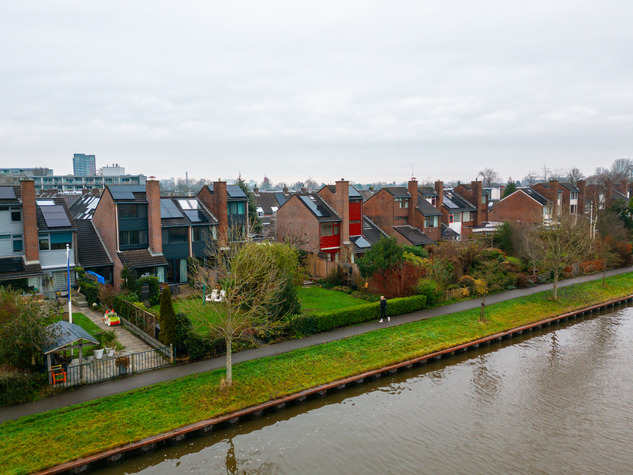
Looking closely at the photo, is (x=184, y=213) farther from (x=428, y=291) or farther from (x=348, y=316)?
(x=428, y=291)

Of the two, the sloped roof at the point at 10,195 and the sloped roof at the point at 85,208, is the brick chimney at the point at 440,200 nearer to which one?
the sloped roof at the point at 85,208

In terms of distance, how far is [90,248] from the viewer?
3709 centimetres

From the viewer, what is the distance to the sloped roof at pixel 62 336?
18.9 meters

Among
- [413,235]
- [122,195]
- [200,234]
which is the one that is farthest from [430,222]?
[122,195]

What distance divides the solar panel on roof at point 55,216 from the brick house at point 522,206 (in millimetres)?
55380

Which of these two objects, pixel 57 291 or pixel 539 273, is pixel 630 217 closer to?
pixel 539 273

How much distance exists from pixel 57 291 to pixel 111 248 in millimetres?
5168

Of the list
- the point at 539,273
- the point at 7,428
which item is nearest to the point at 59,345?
the point at 7,428

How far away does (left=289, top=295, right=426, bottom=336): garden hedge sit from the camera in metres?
26.5

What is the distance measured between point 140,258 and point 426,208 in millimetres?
33255

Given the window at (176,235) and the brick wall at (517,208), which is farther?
the brick wall at (517,208)

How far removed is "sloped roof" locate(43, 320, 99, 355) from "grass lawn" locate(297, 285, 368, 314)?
14.6m

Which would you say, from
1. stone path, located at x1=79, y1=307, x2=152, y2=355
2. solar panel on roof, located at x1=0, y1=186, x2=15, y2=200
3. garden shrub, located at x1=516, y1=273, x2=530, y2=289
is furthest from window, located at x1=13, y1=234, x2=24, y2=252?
garden shrub, located at x1=516, y1=273, x2=530, y2=289

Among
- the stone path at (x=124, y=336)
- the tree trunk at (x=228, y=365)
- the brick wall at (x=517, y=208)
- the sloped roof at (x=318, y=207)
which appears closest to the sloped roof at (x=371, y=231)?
the sloped roof at (x=318, y=207)
